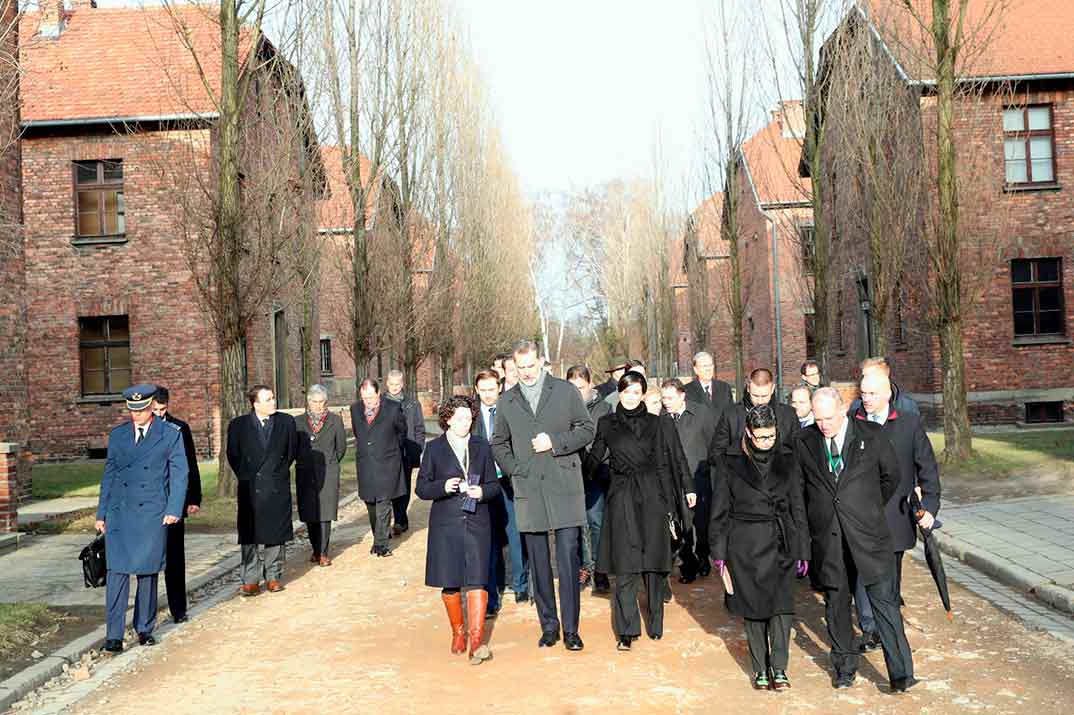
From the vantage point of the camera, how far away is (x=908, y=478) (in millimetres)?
6945

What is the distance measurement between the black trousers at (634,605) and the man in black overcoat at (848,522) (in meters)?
1.29

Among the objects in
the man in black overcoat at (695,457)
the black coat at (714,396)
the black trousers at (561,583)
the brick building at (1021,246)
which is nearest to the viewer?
the black trousers at (561,583)

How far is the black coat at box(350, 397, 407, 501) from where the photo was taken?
38.4 ft

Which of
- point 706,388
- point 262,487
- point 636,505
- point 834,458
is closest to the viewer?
point 834,458

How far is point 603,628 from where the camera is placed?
25.8 ft

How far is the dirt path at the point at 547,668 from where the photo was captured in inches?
233

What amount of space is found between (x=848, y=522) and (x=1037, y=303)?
21440 millimetres

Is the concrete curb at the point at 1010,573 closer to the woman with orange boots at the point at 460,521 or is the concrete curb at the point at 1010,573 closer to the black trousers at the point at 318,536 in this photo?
the woman with orange boots at the point at 460,521

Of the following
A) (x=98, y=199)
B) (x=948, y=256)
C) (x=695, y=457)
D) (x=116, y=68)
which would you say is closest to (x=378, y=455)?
(x=695, y=457)

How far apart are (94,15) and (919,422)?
85.3 feet

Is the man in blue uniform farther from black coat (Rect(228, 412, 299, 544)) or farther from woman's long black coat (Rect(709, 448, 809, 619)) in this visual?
woman's long black coat (Rect(709, 448, 809, 619))

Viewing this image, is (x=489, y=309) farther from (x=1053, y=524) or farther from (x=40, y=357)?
(x=1053, y=524)

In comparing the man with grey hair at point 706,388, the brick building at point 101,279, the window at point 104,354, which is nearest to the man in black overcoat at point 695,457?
the man with grey hair at point 706,388

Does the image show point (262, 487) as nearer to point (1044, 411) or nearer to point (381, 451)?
point (381, 451)
